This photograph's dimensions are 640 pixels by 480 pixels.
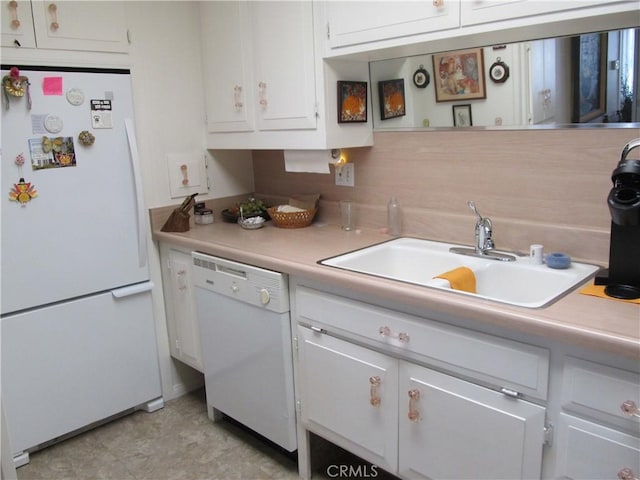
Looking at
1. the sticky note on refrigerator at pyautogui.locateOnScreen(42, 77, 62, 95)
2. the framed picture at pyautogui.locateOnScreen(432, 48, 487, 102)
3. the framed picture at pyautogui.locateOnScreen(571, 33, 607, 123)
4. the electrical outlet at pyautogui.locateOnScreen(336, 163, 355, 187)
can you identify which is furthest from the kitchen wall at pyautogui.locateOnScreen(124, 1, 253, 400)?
the framed picture at pyautogui.locateOnScreen(571, 33, 607, 123)

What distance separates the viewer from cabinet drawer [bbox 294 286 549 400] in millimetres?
1462

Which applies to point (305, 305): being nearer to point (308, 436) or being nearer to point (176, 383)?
point (308, 436)

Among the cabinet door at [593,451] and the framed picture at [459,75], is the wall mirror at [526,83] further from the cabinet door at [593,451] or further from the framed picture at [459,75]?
the cabinet door at [593,451]

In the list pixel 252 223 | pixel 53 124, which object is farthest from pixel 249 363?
pixel 53 124

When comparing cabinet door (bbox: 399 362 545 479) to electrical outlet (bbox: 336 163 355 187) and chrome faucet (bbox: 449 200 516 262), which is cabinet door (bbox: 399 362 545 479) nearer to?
chrome faucet (bbox: 449 200 516 262)

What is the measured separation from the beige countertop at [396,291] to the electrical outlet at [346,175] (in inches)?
8.6

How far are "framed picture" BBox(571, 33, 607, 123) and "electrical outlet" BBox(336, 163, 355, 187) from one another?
1049 millimetres

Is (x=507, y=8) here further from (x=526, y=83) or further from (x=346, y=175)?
(x=346, y=175)

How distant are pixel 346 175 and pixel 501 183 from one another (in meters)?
0.80

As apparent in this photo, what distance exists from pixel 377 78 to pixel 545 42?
757mm

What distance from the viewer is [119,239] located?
2564 millimetres

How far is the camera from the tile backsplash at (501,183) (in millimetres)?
1842

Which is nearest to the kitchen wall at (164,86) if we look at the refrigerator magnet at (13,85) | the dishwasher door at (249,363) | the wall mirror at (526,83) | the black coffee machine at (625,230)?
the refrigerator magnet at (13,85)

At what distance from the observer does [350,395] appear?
77.1 inches
